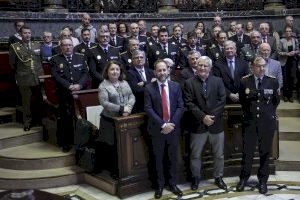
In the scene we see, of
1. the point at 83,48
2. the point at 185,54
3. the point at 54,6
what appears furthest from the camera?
the point at 54,6

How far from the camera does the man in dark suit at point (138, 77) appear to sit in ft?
19.4

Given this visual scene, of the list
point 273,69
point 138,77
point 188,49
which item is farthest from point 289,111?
point 138,77

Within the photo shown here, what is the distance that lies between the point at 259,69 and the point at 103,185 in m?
2.23

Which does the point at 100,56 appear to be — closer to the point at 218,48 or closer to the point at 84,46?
the point at 84,46

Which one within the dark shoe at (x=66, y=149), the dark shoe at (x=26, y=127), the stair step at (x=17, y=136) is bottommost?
the dark shoe at (x=66, y=149)

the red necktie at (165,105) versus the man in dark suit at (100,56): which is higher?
the man in dark suit at (100,56)

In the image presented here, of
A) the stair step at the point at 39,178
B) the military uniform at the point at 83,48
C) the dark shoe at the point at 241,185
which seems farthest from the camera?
the military uniform at the point at 83,48

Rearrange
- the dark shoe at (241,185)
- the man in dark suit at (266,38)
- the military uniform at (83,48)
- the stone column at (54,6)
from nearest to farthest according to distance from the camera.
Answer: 1. the dark shoe at (241,185)
2. the military uniform at (83,48)
3. the man in dark suit at (266,38)
4. the stone column at (54,6)

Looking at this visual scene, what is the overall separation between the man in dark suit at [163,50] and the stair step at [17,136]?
1.99m

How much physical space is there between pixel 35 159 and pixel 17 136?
81cm

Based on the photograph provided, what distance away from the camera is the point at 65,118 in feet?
20.7

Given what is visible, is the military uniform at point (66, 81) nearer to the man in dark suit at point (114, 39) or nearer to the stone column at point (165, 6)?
the man in dark suit at point (114, 39)

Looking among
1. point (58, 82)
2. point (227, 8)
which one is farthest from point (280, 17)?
point (58, 82)

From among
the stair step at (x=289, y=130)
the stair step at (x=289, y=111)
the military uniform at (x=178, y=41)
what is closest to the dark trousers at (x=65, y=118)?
the military uniform at (x=178, y=41)
